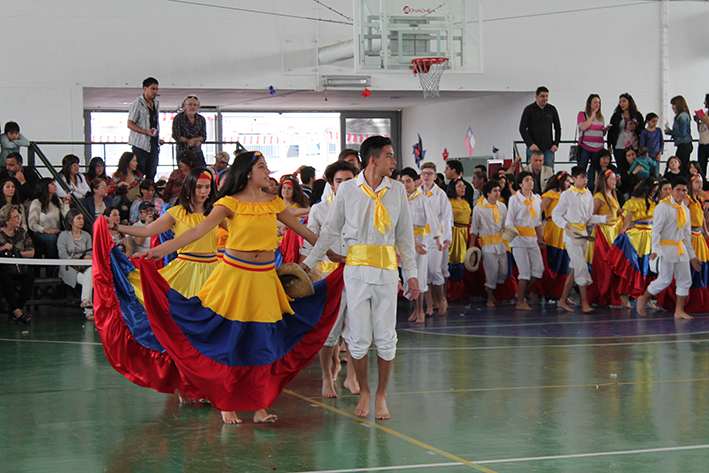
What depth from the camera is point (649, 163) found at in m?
13.0

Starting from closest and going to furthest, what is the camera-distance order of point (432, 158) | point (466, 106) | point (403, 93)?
point (403, 93) < point (466, 106) < point (432, 158)

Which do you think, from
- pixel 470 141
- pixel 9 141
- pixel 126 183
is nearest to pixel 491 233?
pixel 126 183

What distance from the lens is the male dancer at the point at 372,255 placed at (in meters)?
4.80

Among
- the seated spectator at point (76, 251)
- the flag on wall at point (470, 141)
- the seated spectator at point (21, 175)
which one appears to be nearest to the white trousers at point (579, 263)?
the seated spectator at point (76, 251)

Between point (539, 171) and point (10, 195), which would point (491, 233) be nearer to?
point (539, 171)

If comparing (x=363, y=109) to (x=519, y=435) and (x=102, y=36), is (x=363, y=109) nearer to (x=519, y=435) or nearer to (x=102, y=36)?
(x=102, y=36)

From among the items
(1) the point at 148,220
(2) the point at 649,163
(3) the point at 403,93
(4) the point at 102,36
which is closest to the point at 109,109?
(4) the point at 102,36

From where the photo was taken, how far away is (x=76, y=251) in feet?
33.5

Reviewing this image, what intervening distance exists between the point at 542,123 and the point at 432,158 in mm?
7507

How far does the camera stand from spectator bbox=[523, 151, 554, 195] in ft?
39.8

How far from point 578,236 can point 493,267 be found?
58.9 inches

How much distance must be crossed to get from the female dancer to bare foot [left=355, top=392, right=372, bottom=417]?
1.57 feet

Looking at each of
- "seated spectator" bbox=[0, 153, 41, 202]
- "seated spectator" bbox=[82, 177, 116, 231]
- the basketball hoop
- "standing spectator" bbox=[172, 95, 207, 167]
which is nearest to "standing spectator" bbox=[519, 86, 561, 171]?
the basketball hoop

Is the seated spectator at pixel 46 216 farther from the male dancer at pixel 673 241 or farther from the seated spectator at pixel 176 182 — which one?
the male dancer at pixel 673 241
